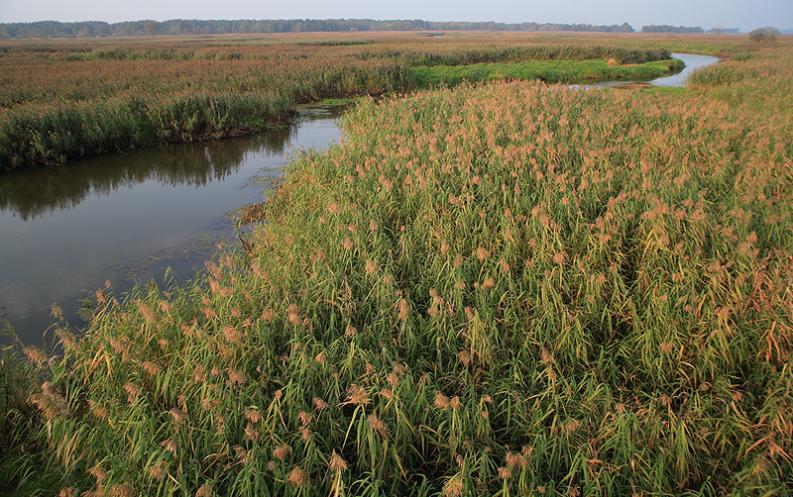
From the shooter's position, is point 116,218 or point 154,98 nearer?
point 116,218

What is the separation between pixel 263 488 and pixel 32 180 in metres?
11.9

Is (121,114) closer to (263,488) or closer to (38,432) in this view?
(38,432)

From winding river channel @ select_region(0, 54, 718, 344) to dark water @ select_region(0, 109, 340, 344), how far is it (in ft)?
0.06

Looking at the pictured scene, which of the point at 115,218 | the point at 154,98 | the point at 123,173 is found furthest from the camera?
the point at 154,98

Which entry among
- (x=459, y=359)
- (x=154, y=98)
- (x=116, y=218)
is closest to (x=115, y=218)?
(x=116, y=218)

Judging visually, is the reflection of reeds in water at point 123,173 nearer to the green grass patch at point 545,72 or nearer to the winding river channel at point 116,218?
the winding river channel at point 116,218

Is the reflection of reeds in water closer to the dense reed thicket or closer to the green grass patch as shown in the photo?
the dense reed thicket

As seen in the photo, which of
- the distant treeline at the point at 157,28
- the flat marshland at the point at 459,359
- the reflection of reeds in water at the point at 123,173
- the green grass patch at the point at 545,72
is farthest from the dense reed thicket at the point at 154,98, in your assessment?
the distant treeline at the point at 157,28

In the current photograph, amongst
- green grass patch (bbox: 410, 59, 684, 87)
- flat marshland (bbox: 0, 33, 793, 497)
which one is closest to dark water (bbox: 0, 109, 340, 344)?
flat marshland (bbox: 0, 33, 793, 497)

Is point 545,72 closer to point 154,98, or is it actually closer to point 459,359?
point 154,98

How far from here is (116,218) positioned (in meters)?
9.89

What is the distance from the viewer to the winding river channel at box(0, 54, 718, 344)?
706 cm

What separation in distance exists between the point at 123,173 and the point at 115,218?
3374mm

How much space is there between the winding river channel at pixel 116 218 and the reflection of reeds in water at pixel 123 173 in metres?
0.02
